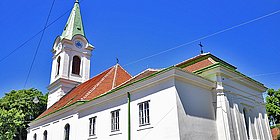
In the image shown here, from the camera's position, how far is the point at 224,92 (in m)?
14.5

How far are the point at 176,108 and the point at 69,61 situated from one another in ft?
72.0

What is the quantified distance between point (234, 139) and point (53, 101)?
23.2m

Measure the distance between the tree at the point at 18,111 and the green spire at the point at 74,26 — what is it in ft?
40.9

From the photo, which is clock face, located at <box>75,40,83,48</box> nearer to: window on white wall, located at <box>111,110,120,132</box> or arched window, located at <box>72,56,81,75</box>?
arched window, located at <box>72,56,81,75</box>

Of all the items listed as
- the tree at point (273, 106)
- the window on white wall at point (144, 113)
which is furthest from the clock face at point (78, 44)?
the tree at point (273, 106)

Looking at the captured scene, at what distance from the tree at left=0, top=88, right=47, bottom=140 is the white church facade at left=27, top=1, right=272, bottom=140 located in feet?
41.5

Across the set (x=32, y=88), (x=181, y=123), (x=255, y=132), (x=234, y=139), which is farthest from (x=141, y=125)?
(x=32, y=88)

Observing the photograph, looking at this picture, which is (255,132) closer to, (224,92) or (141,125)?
(224,92)

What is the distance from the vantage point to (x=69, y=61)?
30969 mm

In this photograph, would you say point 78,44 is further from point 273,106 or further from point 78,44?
point 273,106

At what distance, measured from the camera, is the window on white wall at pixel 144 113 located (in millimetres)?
13768

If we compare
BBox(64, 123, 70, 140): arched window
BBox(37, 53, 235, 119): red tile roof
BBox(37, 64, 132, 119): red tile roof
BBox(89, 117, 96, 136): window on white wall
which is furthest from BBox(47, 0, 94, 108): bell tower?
BBox(89, 117, 96, 136): window on white wall

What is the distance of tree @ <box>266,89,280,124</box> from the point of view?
3216cm

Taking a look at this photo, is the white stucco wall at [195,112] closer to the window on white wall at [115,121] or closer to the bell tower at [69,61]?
the window on white wall at [115,121]
